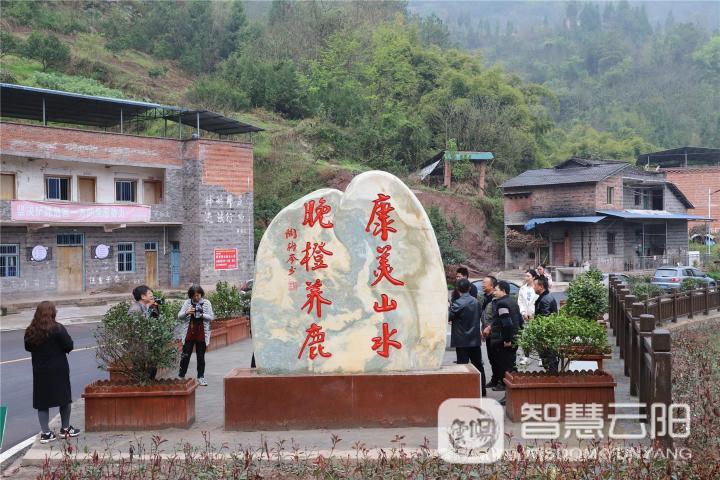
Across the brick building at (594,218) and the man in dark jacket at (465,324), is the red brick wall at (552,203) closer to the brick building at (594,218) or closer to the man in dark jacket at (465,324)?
the brick building at (594,218)

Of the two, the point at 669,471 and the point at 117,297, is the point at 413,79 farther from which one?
the point at 669,471

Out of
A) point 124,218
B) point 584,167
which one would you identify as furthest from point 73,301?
point 584,167

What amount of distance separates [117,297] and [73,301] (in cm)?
179

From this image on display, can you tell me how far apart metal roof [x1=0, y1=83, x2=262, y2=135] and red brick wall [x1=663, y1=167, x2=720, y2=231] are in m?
29.7

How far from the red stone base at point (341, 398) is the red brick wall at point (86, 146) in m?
19.7

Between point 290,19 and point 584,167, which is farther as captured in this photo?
point 290,19

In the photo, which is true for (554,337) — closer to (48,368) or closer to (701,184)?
(48,368)

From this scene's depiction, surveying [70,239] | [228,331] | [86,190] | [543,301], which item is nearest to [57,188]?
[86,190]

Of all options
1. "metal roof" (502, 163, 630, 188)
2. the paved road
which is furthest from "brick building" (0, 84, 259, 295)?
"metal roof" (502, 163, 630, 188)

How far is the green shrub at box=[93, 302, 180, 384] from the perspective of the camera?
293 inches

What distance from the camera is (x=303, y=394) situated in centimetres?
701

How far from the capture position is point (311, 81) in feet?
158

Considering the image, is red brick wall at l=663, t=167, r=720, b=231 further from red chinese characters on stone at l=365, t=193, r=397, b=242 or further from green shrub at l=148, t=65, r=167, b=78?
red chinese characters on stone at l=365, t=193, r=397, b=242

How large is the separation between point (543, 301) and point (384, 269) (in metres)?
3.17
